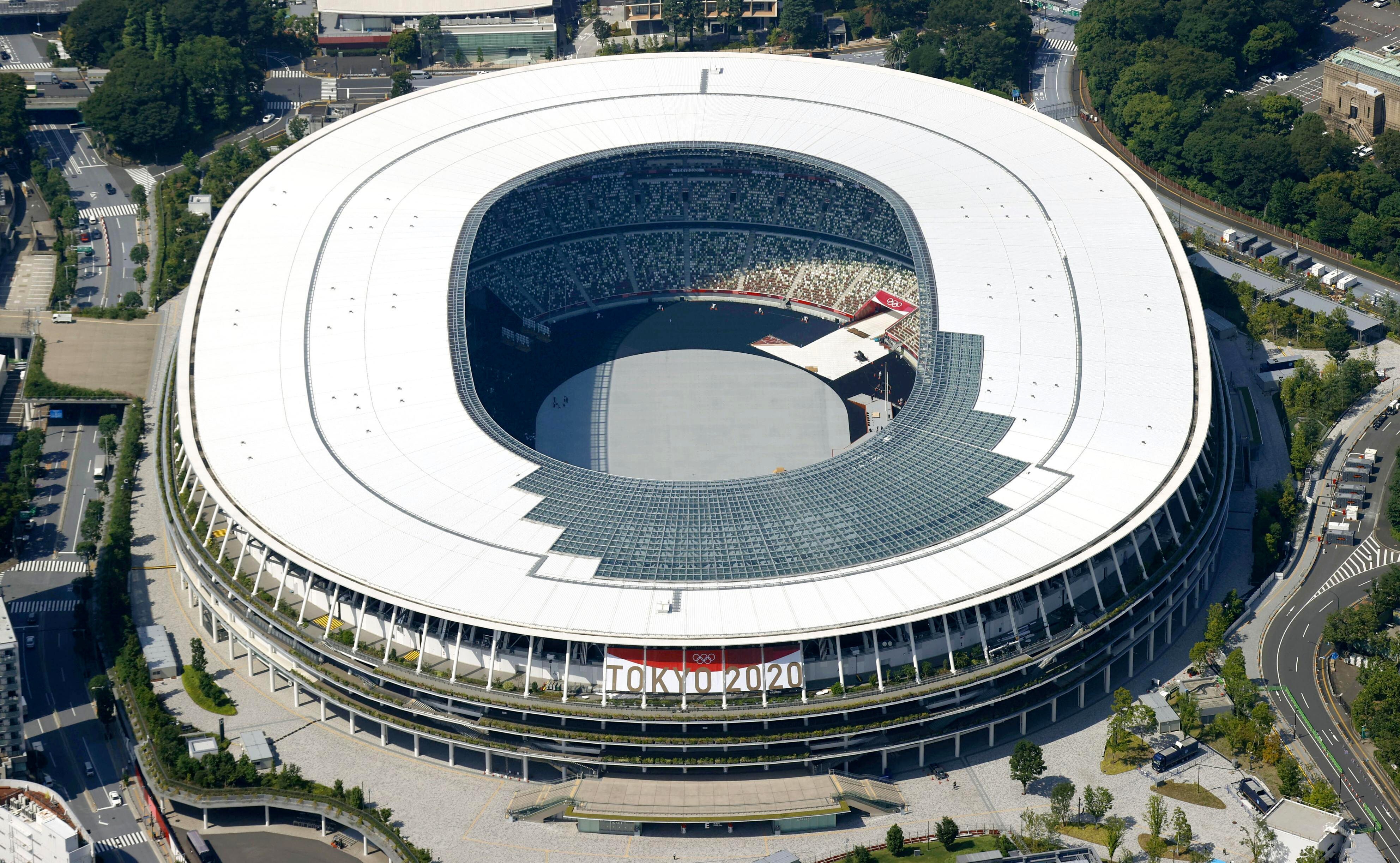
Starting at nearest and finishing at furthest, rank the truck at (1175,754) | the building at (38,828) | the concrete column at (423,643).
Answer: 1. the building at (38,828)
2. the concrete column at (423,643)
3. the truck at (1175,754)

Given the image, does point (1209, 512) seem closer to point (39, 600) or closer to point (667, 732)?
point (667, 732)

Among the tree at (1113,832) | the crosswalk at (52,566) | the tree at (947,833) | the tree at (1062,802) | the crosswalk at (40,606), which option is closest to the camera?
the tree at (1113,832)

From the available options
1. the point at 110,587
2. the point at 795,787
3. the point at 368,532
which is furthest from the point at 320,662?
the point at 795,787

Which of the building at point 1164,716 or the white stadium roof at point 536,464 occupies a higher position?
the white stadium roof at point 536,464

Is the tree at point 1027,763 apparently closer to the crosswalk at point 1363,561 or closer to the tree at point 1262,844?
the tree at point 1262,844

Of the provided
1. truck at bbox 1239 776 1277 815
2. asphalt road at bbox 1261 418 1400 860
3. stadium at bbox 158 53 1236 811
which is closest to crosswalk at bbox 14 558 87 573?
stadium at bbox 158 53 1236 811

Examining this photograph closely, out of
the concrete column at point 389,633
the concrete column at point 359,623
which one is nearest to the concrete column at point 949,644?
the concrete column at point 389,633

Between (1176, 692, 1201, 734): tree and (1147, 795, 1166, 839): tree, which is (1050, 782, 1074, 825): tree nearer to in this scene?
(1147, 795, 1166, 839): tree
